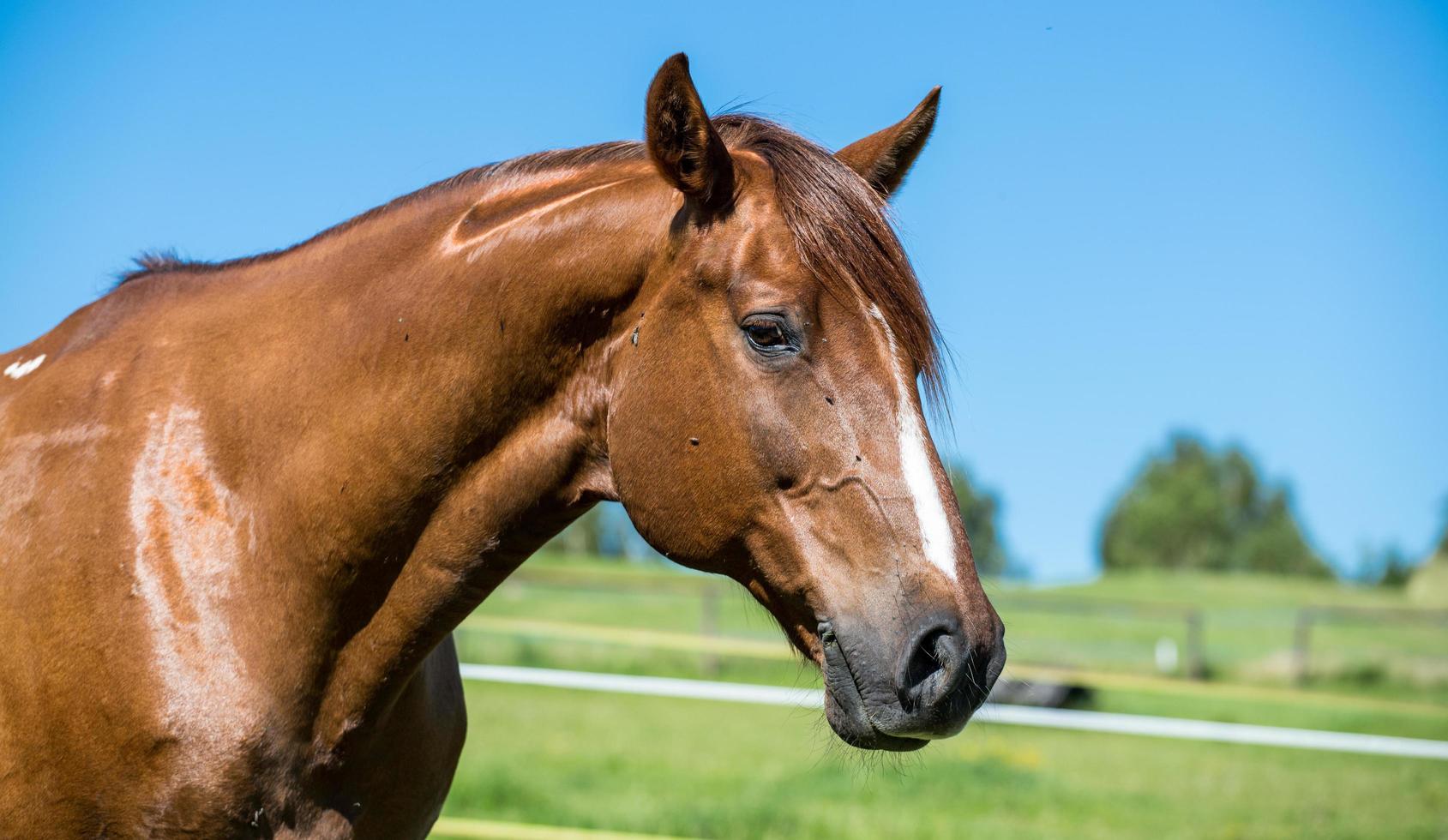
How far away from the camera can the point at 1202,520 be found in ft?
230

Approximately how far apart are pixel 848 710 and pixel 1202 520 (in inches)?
2948

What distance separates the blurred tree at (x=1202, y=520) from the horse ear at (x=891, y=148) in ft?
222

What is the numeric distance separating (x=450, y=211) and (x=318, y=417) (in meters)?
0.53

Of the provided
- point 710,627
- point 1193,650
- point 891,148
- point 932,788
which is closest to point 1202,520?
point 1193,650

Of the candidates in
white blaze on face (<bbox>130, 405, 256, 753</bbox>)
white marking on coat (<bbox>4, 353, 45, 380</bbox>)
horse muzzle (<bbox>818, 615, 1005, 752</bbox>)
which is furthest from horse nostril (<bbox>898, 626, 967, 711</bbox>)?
→ white marking on coat (<bbox>4, 353, 45, 380</bbox>)

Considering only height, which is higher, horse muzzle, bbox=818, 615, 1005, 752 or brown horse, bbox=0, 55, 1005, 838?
brown horse, bbox=0, 55, 1005, 838

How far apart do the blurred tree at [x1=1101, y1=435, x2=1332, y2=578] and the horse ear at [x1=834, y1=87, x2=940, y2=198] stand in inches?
2664

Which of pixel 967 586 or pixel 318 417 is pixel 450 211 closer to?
pixel 318 417

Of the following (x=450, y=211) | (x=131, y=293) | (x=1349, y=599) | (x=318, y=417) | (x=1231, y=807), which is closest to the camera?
(x=318, y=417)

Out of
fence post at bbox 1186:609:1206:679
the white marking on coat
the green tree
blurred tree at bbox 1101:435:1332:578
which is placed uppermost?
the white marking on coat

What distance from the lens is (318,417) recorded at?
88.8 inches

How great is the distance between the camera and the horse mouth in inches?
73.5

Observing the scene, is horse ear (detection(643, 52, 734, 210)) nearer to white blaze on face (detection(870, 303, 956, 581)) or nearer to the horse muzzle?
white blaze on face (detection(870, 303, 956, 581))

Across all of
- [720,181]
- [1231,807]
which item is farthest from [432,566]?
[1231,807]
